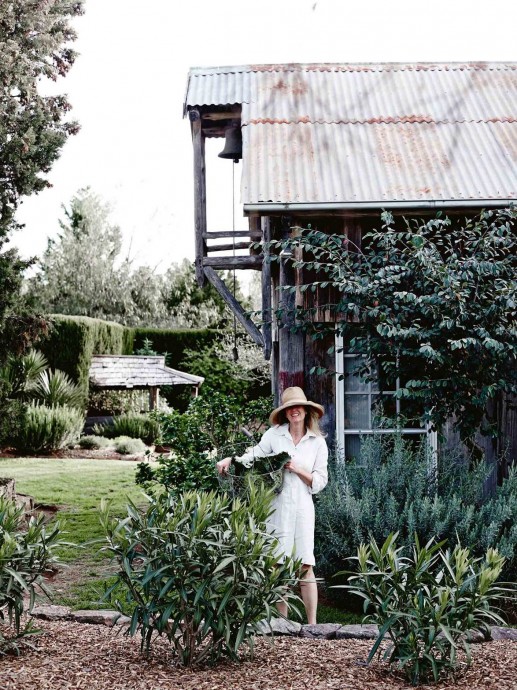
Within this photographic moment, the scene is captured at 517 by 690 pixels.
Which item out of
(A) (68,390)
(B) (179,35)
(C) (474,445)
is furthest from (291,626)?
(A) (68,390)

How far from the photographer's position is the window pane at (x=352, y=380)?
28.1 feet

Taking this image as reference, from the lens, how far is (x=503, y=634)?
520cm

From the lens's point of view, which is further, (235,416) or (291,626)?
(235,416)

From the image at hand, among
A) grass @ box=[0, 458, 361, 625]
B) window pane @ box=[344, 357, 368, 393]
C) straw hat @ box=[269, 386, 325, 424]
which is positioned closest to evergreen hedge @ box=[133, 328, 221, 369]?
grass @ box=[0, 458, 361, 625]

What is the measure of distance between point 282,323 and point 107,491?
6099mm

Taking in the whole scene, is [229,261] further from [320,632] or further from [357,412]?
[320,632]

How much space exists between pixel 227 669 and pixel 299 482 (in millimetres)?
1752

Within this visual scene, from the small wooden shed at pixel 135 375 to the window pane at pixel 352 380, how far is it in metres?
14.1

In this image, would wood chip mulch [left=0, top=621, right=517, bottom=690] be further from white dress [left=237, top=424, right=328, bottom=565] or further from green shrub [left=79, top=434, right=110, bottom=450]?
green shrub [left=79, top=434, right=110, bottom=450]

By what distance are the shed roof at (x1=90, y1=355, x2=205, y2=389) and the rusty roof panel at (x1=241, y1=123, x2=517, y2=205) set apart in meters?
13.4

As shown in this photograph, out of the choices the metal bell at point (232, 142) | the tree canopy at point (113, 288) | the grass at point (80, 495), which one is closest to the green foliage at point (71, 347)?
the grass at point (80, 495)

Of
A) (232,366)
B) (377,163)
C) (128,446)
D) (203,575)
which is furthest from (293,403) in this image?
(232,366)

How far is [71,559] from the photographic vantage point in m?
8.69

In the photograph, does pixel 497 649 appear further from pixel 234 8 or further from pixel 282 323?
pixel 234 8
